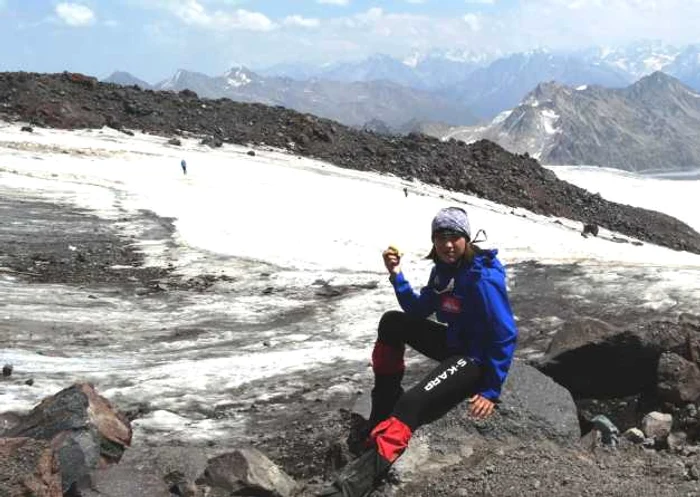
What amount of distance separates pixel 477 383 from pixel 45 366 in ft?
21.7

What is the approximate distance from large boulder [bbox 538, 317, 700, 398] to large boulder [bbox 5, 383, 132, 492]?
5.07 meters

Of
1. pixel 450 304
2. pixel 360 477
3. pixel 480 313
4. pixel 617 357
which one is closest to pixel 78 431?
pixel 360 477

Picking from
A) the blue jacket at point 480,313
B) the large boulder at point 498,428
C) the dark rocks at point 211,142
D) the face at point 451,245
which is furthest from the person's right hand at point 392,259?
the dark rocks at point 211,142

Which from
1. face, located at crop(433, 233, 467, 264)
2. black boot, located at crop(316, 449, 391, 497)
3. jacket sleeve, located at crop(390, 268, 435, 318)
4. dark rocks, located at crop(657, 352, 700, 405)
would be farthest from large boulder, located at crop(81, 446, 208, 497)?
dark rocks, located at crop(657, 352, 700, 405)

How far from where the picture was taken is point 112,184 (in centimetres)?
2800

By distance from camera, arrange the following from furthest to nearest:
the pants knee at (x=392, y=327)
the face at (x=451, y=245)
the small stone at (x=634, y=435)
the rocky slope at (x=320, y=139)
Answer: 1. the rocky slope at (x=320, y=139)
2. the small stone at (x=634, y=435)
3. the pants knee at (x=392, y=327)
4. the face at (x=451, y=245)

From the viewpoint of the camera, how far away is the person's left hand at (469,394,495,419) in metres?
6.44

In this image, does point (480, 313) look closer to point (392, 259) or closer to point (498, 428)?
point (392, 259)

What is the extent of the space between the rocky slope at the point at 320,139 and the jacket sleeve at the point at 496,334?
121ft

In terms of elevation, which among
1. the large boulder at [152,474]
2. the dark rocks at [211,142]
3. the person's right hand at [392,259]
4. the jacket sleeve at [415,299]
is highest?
the dark rocks at [211,142]

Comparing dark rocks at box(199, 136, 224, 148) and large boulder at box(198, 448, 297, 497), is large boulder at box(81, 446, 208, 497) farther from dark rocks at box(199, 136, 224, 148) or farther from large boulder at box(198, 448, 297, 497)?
dark rocks at box(199, 136, 224, 148)

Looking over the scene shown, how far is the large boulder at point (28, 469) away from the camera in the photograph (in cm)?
523

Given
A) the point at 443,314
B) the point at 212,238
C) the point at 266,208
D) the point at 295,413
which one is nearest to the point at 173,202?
the point at 266,208

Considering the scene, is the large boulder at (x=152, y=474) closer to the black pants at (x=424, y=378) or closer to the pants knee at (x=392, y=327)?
the black pants at (x=424, y=378)
